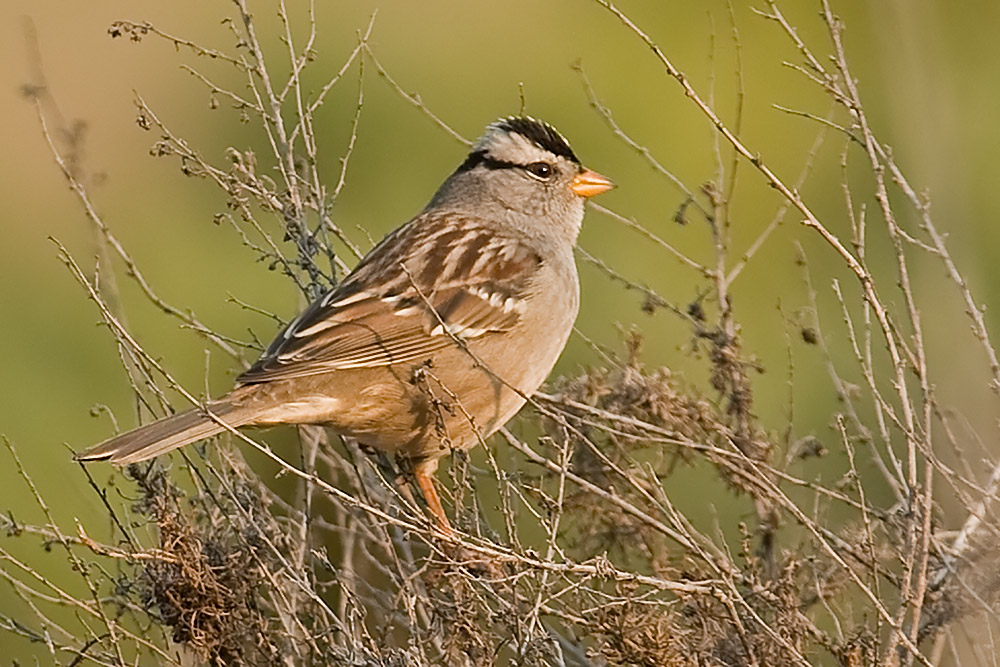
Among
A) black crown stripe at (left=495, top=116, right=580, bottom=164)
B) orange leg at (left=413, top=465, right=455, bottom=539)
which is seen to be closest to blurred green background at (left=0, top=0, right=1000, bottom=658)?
black crown stripe at (left=495, top=116, right=580, bottom=164)

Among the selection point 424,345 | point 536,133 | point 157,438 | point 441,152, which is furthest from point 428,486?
point 441,152

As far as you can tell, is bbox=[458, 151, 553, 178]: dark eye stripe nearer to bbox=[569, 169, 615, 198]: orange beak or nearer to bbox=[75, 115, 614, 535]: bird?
bbox=[569, 169, 615, 198]: orange beak

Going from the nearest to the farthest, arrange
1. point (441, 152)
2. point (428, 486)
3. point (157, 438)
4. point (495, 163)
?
point (157, 438)
point (428, 486)
point (495, 163)
point (441, 152)

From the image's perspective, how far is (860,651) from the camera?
403cm

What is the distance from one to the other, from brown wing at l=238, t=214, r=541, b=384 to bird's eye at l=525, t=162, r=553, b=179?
0.37 metres

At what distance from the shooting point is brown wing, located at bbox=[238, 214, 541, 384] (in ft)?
16.6

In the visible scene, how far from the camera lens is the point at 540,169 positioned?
19.4 ft

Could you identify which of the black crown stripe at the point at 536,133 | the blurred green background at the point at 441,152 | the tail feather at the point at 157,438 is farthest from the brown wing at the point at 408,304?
the blurred green background at the point at 441,152

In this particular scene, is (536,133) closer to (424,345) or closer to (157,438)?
(424,345)

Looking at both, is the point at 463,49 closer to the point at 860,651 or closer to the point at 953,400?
the point at 953,400

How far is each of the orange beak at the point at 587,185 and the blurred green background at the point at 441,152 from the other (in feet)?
4.81

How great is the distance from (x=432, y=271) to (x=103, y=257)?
1.03 meters

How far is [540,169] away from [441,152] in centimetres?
597

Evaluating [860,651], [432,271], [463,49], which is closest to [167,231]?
[463,49]
